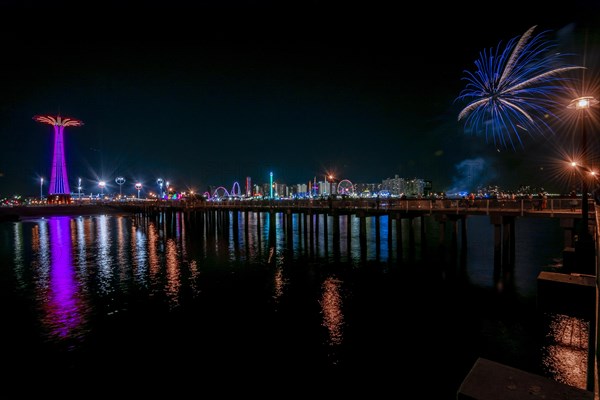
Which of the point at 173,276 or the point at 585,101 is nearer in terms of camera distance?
the point at 585,101

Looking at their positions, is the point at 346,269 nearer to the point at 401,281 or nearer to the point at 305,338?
the point at 401,281

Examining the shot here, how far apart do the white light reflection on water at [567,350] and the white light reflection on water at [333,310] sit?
7092 millimetres

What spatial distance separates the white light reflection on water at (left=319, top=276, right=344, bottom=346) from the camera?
14.6 meters

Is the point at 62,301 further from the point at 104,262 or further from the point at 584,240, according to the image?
the point at 584,240

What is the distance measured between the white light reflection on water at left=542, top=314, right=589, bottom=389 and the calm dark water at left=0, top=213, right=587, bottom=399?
64 millimetres

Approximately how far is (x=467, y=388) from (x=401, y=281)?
18.7 meters

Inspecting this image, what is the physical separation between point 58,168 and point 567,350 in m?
140

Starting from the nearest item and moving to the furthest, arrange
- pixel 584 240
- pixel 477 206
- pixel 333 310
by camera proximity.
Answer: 1. pixel 584 240
2. pixel 333 310
3. pixel 477 206

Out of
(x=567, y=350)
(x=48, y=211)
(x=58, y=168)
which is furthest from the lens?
(x=58, y=168)

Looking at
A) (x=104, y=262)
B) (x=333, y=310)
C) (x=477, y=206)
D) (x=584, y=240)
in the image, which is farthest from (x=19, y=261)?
(x=584, y=240)

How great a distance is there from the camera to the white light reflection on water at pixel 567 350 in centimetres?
1094

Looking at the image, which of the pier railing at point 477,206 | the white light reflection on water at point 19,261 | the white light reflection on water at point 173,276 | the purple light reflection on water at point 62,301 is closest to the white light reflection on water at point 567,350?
the pier railing at point 477,206

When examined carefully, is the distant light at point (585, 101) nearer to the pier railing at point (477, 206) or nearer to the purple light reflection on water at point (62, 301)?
the pier railing at point (477, 206)

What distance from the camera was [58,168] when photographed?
390 feet
